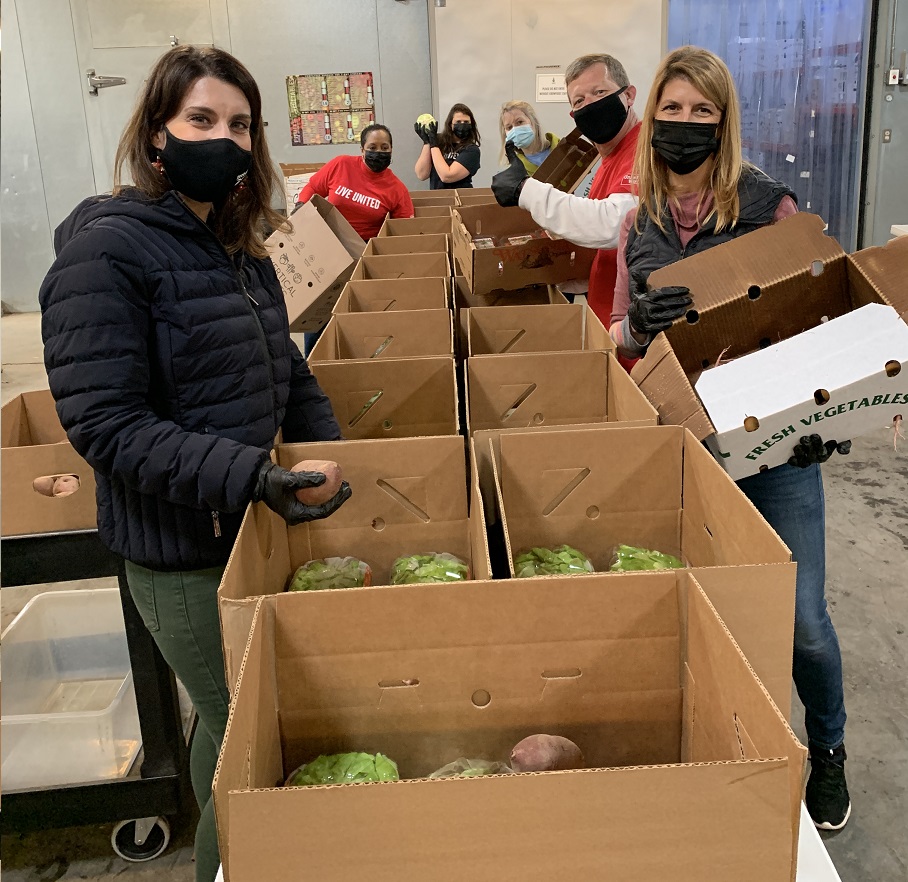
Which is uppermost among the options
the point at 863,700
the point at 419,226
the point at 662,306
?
the point at 662,306

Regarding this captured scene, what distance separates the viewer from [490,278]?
2.62 meters

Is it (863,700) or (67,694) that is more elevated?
(67,694)

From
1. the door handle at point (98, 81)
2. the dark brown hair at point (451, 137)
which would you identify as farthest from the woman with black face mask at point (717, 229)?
the door handle at point (98, 81)

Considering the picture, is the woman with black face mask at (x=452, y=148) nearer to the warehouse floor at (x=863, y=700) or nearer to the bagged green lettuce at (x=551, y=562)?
the warehouse floor at (x=863, y=700)

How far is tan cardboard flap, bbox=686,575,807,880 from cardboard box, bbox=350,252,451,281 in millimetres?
2311

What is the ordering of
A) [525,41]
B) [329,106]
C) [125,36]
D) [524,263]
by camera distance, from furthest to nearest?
[329,106], [125,36], [525,41], [524,263]

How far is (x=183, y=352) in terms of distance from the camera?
1210 mm

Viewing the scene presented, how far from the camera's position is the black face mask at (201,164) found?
1.25 m

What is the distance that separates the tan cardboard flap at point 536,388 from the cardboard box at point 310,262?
1109 millimetres

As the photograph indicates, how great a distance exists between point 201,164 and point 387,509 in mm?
659

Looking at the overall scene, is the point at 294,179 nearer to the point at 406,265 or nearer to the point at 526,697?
the point at 406,265

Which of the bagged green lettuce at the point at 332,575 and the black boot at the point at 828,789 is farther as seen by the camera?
the black boot at the point at 828,789

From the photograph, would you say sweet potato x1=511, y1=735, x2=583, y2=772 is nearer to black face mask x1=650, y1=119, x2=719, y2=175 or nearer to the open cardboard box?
the open cardboard box

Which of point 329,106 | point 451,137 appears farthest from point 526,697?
point 329,106
